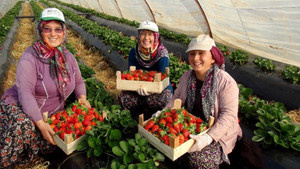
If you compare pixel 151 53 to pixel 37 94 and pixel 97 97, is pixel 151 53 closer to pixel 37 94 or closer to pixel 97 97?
pixel 97 97

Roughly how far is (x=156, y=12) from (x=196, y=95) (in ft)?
30.1

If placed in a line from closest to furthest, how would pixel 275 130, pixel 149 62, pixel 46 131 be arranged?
pixel 46 131 → pixel 275 130 → pixel 149 62

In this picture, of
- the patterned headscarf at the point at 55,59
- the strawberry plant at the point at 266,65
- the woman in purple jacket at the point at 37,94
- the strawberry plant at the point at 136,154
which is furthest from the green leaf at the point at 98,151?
the strawberry plant at the point at 266,65

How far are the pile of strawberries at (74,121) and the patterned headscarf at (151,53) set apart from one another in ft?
5.07

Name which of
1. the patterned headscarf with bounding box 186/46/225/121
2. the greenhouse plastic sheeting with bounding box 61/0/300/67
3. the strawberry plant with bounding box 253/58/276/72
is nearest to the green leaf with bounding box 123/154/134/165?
the patterned headscarf with bounding box 186/46/225/121

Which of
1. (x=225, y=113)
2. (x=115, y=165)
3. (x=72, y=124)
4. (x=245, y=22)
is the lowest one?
(x=115, y=165)

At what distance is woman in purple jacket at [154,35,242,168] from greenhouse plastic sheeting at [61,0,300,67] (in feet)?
12.0

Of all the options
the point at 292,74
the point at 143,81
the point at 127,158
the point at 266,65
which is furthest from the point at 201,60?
the point at 266,65

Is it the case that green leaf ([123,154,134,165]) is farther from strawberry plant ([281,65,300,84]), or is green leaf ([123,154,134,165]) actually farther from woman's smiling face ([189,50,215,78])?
strawberry plant ([281,65,300,84])

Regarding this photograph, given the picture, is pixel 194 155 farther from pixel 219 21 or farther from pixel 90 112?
pixel 219 21

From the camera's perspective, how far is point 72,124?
9.26ft

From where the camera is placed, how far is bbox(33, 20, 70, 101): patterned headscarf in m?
3.11

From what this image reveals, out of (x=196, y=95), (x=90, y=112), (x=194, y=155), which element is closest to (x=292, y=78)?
(x=196, y=95)

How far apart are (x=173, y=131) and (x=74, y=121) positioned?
1.28 metres
